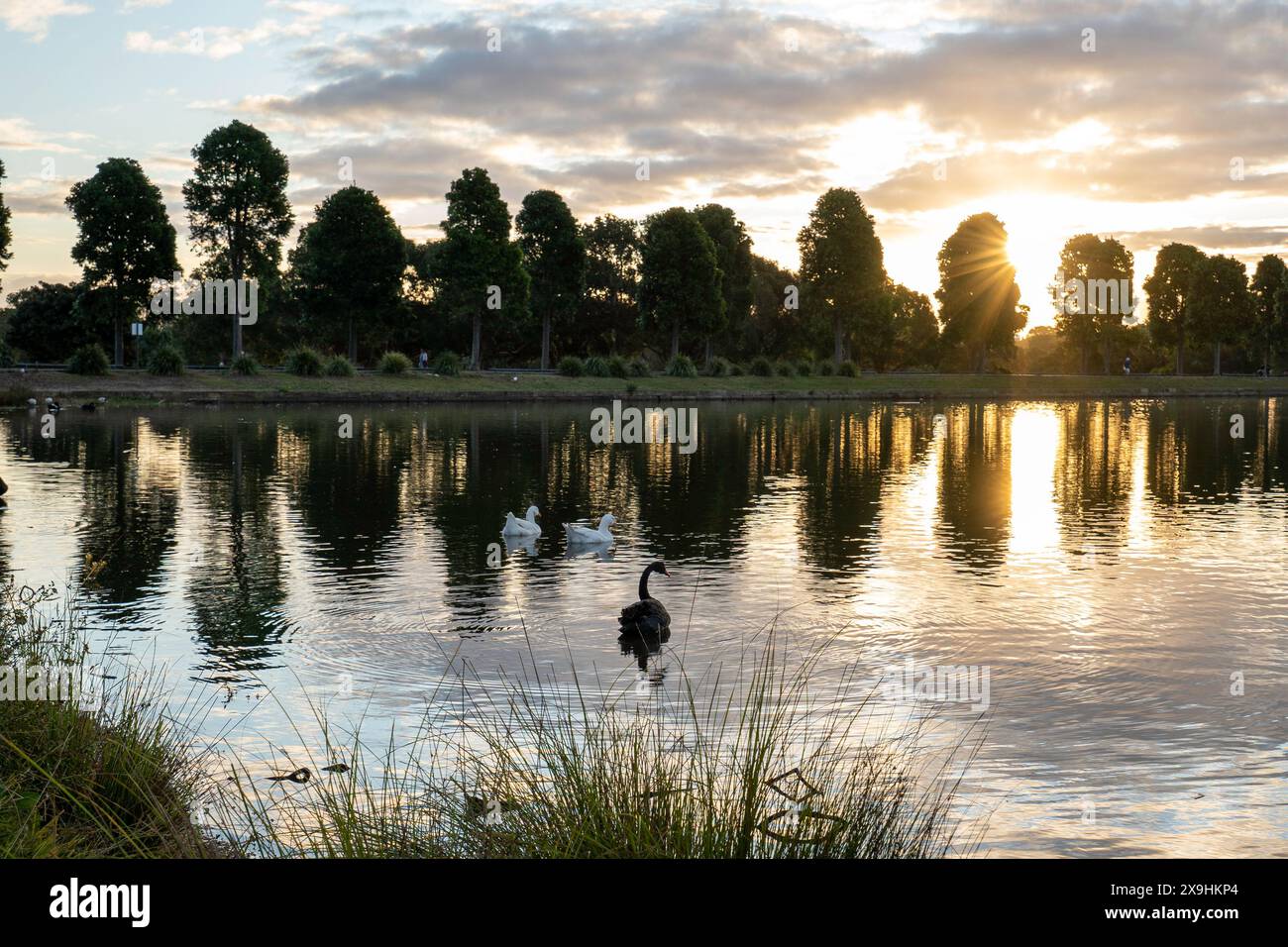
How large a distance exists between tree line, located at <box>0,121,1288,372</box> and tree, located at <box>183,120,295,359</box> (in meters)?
0.13

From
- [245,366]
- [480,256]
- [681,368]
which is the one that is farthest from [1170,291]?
[245,366]

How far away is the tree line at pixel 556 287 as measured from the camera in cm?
8619

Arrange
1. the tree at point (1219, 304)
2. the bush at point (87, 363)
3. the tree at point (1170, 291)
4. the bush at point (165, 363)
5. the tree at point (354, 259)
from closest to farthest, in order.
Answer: the bush at point (87, 363) → the bush at point (165, 363) → the tree at point (354, 259) → the tree at point (1219, 304) → the tree at point (1170, 291)

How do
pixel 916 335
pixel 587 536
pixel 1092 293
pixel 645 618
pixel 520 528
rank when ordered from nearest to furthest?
pixel 645 618 < pixel 587 536 < pixel 520 528 < pixel 1092 293 < pixel 916 335

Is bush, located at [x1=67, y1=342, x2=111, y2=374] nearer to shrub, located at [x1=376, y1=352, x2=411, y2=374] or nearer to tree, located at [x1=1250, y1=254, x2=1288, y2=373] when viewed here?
shrub, located at [x1=376, y1=352, x2=411, y2=374]

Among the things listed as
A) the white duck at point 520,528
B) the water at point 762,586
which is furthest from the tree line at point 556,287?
the white duck at point 520,528

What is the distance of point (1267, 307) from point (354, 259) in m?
93.7

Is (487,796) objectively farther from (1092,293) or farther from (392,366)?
(1092,293)

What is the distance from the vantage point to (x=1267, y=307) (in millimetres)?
126250

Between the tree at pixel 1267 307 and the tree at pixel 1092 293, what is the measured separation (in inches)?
517

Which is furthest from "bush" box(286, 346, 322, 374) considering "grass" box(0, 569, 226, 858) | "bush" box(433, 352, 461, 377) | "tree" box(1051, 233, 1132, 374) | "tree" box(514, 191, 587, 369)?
"tree" box(1051, 233, 1132, 374)

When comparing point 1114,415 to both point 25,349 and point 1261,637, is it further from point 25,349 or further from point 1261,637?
point 25,349

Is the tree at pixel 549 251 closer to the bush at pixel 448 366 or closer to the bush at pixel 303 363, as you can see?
the bush at pixel 448 366

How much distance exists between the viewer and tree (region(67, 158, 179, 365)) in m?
84.4
